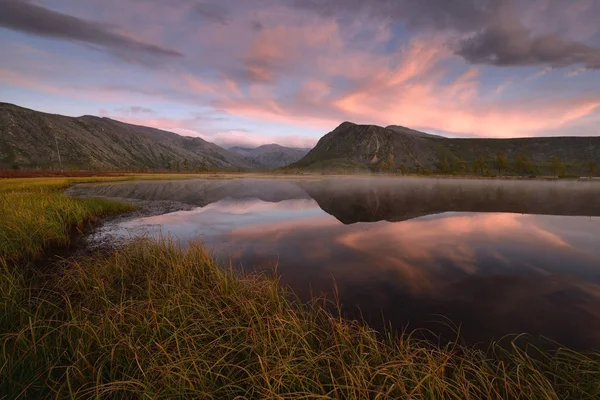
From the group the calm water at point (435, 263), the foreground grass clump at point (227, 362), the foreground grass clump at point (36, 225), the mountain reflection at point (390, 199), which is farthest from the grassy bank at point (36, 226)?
the mountain reflection at point (390, 199)

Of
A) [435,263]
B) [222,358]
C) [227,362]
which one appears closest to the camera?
[222,358]

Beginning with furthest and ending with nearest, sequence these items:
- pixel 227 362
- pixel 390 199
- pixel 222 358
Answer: pixel 390 199
pixel 227 362
pixel 222 358

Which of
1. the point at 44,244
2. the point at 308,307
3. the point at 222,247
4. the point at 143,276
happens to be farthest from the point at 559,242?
the point at 44,244

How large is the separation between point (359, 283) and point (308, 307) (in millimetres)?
3751

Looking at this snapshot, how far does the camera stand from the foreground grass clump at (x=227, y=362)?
4.27 meters

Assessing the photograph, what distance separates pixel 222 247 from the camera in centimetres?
1762

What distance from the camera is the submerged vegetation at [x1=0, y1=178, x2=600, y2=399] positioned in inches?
169

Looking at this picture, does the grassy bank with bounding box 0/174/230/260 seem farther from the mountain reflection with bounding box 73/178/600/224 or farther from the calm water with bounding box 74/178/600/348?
the mountain reflection with bounding box 73/178/600/224

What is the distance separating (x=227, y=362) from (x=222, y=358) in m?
0.54

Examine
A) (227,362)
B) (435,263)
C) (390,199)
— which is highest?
(227,362)

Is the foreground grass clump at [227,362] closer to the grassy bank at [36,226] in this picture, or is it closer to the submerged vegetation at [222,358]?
the submerged vegetation at [222,358]

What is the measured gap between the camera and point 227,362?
195 inches

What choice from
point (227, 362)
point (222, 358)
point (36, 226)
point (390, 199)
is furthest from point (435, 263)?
point (390, 199)

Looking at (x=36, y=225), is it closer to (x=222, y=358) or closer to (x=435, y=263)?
(x=222, y=358)
